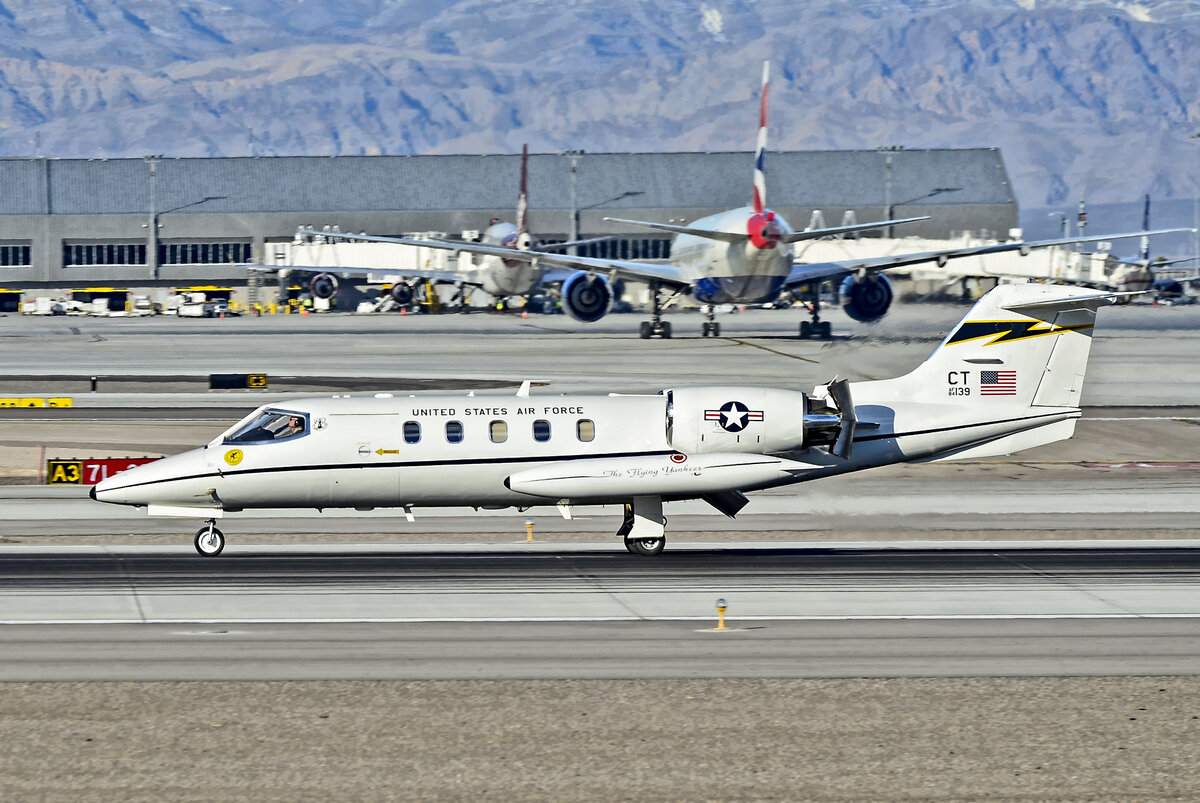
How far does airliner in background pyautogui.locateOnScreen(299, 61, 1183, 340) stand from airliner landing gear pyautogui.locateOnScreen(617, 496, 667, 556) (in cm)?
4347

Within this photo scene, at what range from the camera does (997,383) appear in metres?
30.1

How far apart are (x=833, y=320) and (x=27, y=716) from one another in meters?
84.6

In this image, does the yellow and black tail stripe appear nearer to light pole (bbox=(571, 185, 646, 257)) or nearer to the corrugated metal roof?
the corrugated metal roof

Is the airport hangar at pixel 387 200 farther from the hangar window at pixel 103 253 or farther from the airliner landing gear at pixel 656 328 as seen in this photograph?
the airliner landing gear at pixel 656 328

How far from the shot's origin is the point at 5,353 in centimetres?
7844

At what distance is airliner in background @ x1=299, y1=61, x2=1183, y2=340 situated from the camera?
75062mm

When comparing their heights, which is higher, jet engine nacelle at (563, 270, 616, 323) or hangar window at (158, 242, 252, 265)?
hangar window at (158, 242, 252, 265)

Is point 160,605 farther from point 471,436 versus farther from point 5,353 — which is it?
point 5,353

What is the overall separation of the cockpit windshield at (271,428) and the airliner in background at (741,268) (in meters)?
45.1

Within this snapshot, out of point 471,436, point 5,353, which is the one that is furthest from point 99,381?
point 471,436

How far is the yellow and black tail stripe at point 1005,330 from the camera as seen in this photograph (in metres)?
30.2

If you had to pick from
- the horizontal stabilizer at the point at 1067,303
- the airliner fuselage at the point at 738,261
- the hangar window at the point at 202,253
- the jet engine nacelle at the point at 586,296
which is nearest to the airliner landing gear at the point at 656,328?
the airliner fuselage at the point at 738,261

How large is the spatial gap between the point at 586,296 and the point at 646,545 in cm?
5420

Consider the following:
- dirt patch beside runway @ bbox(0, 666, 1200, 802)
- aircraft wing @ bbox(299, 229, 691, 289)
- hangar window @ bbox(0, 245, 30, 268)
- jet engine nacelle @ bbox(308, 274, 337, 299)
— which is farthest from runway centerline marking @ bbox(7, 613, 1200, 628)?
hangar window @ bbox(0, 245, 30, 268)
